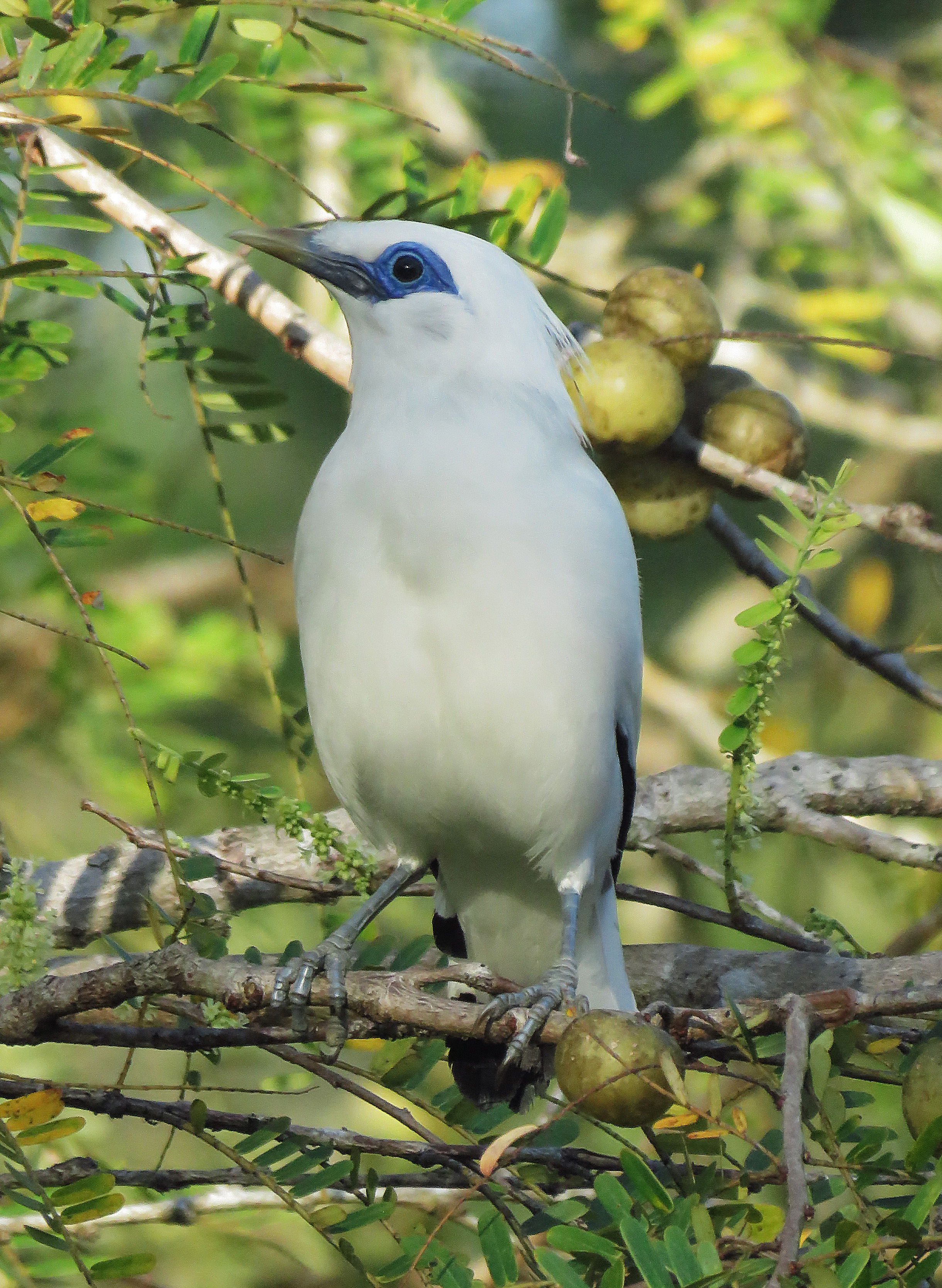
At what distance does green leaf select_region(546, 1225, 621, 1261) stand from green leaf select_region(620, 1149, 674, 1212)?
78 millimetres

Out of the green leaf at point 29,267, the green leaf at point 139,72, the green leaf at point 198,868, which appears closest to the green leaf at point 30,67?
the green leaf at point 139,72

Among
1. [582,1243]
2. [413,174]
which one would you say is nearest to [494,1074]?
[582,1243]

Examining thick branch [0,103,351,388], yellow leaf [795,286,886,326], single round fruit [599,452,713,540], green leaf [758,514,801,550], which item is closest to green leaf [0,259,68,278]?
thick branch [0,103,351,388]

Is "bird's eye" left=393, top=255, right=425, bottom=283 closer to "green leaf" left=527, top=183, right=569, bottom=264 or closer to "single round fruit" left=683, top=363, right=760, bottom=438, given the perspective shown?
"green leaf" left=527, top=183, right=569, bottom=264

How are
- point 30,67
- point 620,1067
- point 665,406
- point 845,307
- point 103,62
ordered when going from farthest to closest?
point 845,307, point 665,406, point 103,62, point 30,67, point 620,1067

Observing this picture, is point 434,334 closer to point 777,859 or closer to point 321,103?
point 321,103

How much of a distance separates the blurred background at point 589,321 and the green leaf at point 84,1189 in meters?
1.10

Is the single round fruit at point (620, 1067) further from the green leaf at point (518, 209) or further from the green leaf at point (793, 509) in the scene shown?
the green leaf at point (518, 209)

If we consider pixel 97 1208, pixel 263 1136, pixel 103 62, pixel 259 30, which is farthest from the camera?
pixel 259 30

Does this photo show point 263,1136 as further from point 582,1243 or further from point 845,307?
point 845,307

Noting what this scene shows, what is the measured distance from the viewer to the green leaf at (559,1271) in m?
1.72

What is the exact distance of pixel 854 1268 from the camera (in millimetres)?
Result: 1608

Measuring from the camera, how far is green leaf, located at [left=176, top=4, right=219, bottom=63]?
2961mm

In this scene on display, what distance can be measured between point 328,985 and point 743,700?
3.02 ft
